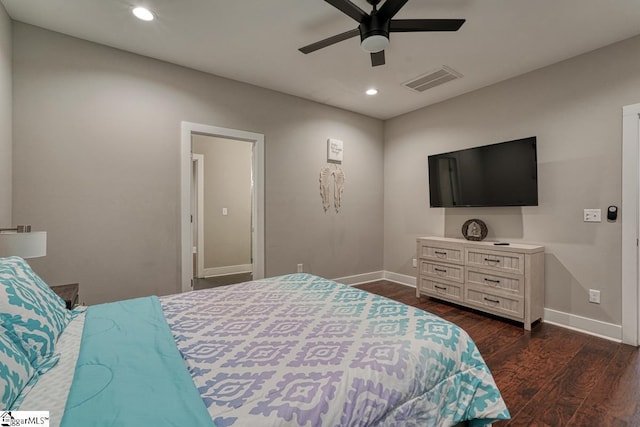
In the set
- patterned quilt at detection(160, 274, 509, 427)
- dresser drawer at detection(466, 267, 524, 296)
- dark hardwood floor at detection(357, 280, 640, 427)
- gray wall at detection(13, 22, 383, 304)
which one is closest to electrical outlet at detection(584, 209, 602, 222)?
dresser drawer at detection(466, 267, 524, 296)

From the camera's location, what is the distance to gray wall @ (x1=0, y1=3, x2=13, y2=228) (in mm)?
2178

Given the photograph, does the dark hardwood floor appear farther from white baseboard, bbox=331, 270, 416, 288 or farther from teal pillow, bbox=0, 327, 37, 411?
teal pillow, bbox=0, 327, 37, 411

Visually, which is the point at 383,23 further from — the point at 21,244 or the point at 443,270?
the point at 443,270

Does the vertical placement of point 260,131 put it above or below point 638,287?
above

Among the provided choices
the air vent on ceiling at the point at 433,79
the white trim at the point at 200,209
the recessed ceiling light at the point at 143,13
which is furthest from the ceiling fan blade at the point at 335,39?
the white trim at the point at 200,209

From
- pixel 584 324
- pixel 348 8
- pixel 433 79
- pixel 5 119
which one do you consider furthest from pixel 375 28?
pixel 584 324

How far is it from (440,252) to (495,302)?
80 cm

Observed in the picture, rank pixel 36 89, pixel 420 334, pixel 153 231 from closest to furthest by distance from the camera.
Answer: pixel 420 334 → pixel 36 89 → pixel 153 231

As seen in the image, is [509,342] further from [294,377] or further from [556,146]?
[294,377]

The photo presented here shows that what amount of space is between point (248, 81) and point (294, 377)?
3382mm

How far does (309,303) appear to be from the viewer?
5.95ft

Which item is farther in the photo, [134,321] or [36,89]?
[36,89]

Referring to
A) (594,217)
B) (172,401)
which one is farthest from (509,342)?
(172,401)
